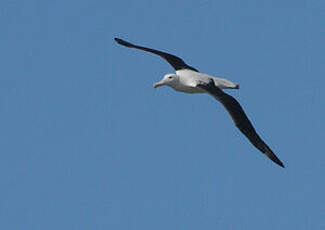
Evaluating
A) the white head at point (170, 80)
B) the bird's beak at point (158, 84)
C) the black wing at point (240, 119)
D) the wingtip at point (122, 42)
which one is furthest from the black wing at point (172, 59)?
the black wing at point (240, 119)

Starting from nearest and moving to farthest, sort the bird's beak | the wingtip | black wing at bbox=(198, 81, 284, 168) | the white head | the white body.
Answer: black wing at bbox=(198, 81, 284, 168)
the white body
the white head
the bird's beak
the wingtip

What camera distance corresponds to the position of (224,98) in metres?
27.6

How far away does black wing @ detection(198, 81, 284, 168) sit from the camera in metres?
27.6

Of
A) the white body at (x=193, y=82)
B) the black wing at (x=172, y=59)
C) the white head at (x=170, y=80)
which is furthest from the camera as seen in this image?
the black wing at (x=172, y=59)

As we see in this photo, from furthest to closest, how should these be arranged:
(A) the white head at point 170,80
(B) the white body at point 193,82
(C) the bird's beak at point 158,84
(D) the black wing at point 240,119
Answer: (C) the bird's beak at point 158,84 → (A) the white head at point 170,80 → (B) the white body at point 193,82 → (D) the black wing at point 240,119

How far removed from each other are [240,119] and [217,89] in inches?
43.9

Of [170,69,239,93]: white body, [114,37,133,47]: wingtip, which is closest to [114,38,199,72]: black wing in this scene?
[114,37,133,47]: wingtip

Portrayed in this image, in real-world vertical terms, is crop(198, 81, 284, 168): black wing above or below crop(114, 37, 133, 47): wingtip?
below

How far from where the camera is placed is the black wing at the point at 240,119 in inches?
1086

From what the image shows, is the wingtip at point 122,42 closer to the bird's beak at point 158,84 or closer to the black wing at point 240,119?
the bird's beak at point 158,84

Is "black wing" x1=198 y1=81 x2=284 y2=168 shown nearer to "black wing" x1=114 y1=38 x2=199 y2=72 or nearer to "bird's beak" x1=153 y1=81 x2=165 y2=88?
"bird's beak" x1=153 y1=81 x2=165 y2=88

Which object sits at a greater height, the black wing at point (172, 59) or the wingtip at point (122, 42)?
the wingtip at point (122, 42)

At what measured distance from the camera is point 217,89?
92.6ft

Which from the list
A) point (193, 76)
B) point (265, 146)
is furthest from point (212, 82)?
point (265, 146)
